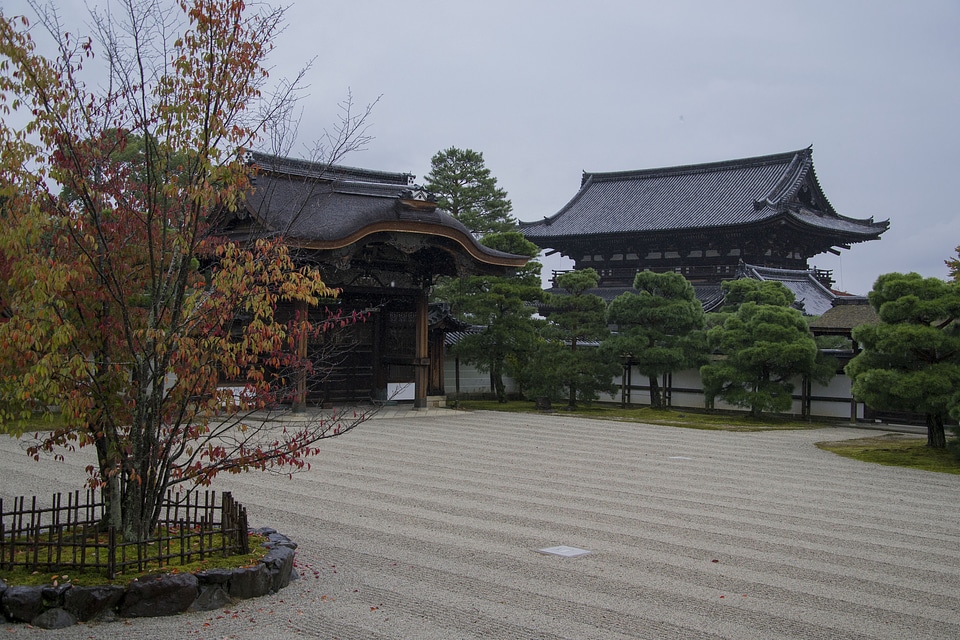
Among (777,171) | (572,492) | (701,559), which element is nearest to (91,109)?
(701,559)

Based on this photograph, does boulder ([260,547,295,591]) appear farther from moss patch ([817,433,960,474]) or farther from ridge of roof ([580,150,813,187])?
ridge of roof ([580,150,813,187])

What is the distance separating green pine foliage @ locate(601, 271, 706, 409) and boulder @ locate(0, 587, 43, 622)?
18616 millimetres

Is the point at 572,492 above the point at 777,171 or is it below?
below

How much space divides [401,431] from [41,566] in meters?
11.8

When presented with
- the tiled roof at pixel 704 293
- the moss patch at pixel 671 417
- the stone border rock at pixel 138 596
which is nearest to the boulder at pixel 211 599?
the stone border rock at pixel 138 596

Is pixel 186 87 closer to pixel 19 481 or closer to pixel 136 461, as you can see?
pixel 136 461

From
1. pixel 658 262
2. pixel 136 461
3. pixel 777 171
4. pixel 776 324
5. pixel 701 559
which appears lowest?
pixel 701 559

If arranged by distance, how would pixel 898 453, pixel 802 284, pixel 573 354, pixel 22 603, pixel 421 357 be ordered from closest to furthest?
1. pixel 22 603
2. pixel 898 453
3. pixel 421 357
4. pixel 573 354
5. pixel 802 284

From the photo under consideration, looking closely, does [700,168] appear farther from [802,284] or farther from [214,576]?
[214,576]

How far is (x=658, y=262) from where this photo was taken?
113ft

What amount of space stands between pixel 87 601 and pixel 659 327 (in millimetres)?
19675

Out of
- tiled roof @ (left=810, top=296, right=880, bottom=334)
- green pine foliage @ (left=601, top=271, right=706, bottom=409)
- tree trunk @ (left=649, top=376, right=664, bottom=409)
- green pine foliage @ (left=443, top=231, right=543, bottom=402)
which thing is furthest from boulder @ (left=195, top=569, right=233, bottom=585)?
tree trunk @ (left=649, top=376, right=664, bottom=409)

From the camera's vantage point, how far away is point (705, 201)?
3466 cm

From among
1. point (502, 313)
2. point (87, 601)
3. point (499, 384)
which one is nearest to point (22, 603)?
point (87, 601)
